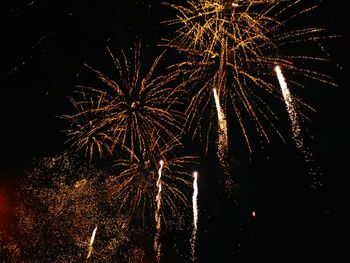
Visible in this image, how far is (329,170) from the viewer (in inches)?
1591

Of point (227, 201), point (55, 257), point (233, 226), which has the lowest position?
point (55, 257)

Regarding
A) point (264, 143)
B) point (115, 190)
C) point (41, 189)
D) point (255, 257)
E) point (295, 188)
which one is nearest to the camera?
point (41, 189)

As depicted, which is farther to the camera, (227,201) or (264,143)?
(227,201)

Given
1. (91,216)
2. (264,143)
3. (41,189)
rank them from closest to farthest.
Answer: (41,189), (91,216), (264,143)

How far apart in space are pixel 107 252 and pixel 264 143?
1039 inches

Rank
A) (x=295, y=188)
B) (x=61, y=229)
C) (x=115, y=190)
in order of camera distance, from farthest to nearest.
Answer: (x=295, y=188), (x=115, y=190), (x=61, y=229)

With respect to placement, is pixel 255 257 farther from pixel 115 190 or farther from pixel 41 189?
pixel 41 189

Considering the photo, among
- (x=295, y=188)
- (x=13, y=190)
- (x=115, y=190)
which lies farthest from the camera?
(x=295, y=188)

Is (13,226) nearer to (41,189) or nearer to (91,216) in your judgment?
(41,189)

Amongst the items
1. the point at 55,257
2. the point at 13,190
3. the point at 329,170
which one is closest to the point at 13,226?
the point at 13,190

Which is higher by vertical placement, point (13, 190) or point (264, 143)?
point (264, 143)

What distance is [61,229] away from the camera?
1104 inches

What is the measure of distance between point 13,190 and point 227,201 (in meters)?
36.5

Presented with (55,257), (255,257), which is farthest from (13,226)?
(255,257)
